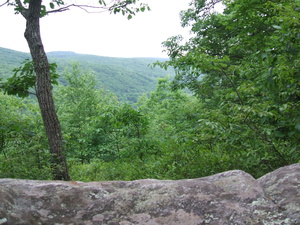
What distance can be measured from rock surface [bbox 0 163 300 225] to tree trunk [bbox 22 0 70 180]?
2981 millimetres

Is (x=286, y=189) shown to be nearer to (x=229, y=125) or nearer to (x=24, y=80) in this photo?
(x=229, y=125)

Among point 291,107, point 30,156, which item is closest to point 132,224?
point 291,107

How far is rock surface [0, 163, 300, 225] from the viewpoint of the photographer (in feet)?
5.02

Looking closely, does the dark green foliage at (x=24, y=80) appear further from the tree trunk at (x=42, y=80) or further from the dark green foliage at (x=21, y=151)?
the dark green foliage at (x=21, y=151)

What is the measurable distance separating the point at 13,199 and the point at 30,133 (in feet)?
11.0

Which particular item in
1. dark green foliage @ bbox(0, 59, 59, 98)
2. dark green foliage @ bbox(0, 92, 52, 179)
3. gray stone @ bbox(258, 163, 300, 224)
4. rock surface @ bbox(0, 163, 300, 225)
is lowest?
dark green foliage @ bbox(0, 92, 52, 179)

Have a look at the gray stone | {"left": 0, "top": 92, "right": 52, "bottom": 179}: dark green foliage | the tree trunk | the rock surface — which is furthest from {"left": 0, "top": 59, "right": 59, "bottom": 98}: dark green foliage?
the gray stone

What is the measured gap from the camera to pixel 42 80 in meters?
4.89

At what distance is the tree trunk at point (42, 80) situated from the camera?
4.87m

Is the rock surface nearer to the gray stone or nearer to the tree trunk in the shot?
the gray stone

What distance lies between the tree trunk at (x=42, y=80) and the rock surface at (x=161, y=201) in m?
2.98

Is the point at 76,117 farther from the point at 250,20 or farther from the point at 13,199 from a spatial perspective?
the point at 13,199

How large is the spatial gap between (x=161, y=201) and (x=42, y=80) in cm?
404

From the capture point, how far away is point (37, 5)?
486 cm
